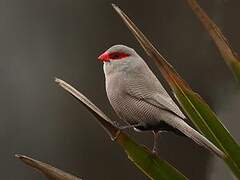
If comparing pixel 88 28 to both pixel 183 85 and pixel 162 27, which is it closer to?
pixel 162 27

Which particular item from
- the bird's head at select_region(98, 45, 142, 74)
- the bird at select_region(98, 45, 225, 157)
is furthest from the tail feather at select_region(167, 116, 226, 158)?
the bird's head at select_region(98, 45, 142, 74)

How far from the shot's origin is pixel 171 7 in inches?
101

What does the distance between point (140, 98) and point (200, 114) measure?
1.12ft

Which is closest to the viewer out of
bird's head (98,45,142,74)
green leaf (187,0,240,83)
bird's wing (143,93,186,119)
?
green leaf (187,0,240,83)

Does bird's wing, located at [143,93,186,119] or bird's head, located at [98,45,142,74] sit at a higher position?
bird's head, located at [98,45,142,74]

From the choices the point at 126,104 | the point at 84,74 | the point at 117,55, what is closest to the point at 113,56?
the point at 117,55

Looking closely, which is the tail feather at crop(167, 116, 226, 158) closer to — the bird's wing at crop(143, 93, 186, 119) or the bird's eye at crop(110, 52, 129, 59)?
the bird's wing at crop(143, 93, 186, 119)

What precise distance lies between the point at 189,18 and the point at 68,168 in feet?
2.59

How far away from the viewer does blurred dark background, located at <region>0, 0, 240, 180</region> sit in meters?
2.47

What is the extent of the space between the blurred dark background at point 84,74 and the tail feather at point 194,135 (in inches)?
54.8

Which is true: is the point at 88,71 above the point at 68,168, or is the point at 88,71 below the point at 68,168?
above

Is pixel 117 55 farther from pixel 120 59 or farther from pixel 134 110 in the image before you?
A: pixel 134 110

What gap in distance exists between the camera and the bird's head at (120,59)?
1.16 metres

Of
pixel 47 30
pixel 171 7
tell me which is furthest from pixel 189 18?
pixel 47 30
